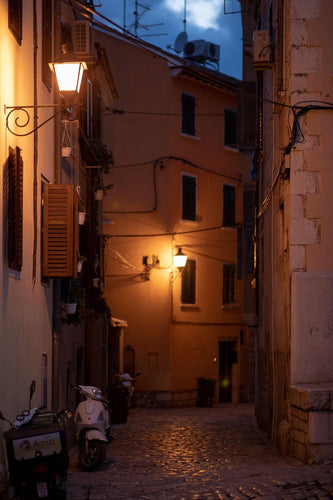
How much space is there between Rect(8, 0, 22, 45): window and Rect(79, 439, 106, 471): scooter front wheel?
19.7ft

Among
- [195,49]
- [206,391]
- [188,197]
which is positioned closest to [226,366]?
[206,391]

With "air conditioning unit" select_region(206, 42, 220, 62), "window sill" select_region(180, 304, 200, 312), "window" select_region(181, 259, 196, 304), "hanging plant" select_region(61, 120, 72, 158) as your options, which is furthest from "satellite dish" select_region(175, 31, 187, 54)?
"hanging plant" select_region(61, 120, 72, 158)

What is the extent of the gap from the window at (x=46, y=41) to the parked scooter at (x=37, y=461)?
6.97 meters

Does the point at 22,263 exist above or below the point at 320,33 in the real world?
below

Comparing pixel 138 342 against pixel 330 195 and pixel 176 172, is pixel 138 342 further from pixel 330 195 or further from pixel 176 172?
pixel 330 195

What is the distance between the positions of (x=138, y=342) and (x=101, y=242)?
889cm

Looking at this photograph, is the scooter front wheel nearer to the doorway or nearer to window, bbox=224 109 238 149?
the doorway

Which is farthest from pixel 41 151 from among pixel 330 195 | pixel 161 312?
pixel 161 312

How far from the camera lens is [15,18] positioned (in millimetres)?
10953

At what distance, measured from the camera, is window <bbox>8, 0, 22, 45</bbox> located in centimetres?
1057

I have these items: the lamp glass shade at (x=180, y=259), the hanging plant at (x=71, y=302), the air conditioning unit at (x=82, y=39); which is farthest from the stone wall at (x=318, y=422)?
the lamp glass shade at (x=180, y=259)

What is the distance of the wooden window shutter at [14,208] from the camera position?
10508 millimetres

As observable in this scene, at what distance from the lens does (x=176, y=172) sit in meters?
33.2

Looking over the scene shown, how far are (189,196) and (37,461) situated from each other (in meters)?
25.5
